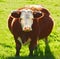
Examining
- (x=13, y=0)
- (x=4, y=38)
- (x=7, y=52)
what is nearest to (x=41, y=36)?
(x=7, y=52)

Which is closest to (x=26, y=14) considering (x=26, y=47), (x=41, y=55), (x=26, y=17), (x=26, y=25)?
(x=26, y=17)

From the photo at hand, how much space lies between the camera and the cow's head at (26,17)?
23.8 ft

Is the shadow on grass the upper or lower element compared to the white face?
lower

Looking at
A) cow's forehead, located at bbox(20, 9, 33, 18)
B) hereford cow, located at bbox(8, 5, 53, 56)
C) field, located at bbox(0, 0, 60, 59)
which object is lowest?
field, located at bbox(0, 0, 60, 59)

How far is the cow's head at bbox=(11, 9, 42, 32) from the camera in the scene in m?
7.25

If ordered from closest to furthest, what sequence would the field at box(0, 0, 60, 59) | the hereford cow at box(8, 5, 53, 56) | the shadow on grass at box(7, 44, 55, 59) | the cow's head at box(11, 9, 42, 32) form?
the cow's head at box(11, 9, 42, 32) < the hereford cow at box(8, 5, 53, 56) < the shadow on grass at box(7, 44, 55, 59) < the field at box(0, 0, 60, 59)

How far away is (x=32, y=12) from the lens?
24.8 feet

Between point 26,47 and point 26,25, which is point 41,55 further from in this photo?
point 26,25

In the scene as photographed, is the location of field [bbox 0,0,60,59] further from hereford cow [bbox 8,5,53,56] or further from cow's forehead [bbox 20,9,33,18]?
cow's forehead [bbox 20,9,33,18]

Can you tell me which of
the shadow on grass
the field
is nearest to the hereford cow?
the shadow on grass

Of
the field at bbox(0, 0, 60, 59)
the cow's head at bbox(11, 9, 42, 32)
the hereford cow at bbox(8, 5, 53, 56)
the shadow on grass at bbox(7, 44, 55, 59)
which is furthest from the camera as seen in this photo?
the field at bbox(0, 0, 60, 59)

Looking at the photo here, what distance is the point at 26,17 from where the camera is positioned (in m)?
7.35

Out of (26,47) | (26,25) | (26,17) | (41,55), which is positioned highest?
(26,17)

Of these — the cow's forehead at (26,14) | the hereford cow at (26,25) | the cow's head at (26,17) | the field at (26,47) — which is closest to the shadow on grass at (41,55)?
the field at (26,47)
